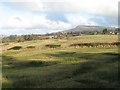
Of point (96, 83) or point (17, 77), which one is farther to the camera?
point (17, 77)

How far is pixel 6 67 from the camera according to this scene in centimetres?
5569

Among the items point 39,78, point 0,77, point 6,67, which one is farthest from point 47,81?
point 6,67

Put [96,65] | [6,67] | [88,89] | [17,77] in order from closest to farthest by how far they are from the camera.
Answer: [88,89] → [17,77] → [96,65] → [6,67]

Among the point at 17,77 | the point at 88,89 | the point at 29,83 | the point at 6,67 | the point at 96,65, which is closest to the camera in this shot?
the point at 88,89

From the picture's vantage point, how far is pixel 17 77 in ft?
144

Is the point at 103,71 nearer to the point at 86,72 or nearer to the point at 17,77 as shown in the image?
the point at 86,72

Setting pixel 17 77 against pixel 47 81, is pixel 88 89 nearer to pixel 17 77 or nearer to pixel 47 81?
pixel 47 81

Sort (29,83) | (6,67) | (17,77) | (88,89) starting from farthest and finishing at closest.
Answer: (6,67)
(17,77)
(29,83)
(88,89)

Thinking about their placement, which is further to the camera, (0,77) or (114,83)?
(0,77)

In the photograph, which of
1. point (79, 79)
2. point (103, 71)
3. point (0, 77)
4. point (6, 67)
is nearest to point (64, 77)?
point (79, 79)

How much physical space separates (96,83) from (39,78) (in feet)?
27.5

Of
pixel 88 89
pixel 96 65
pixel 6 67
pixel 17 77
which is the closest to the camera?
pixel 88 89

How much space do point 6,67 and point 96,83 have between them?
22570 mm

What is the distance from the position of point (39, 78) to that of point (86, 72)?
22.7 ft
